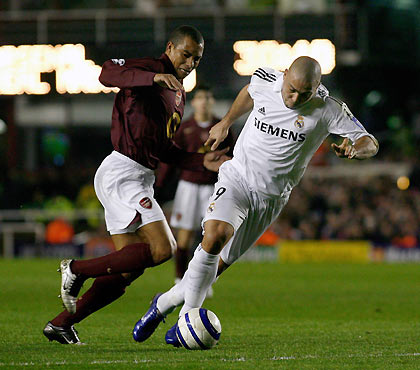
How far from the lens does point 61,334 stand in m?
6.95

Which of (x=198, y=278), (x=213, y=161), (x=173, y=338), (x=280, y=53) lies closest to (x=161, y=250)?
(x=198, y=278)

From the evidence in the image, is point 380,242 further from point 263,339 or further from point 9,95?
point 263,339

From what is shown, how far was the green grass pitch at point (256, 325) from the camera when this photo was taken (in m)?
6.13

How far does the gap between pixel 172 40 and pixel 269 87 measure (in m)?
0.82

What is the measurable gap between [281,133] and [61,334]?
2.18 metres

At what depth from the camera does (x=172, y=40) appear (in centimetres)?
726

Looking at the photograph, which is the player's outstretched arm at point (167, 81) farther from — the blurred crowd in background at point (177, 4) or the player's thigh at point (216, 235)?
the blurred crowd in background at point (177, 4)

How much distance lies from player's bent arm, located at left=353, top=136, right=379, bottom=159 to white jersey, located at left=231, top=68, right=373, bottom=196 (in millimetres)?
120

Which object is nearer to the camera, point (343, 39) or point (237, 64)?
point (237, 64)

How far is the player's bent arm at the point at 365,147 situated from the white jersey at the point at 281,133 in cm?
12

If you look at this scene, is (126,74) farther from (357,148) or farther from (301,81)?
(357,148)

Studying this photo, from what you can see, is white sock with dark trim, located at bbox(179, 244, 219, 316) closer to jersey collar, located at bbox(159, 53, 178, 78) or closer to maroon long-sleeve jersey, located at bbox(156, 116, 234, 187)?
jersey collar, located at bbox(159, 53, 178, 78)

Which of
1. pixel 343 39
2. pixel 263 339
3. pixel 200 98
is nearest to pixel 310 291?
pixel 200 98

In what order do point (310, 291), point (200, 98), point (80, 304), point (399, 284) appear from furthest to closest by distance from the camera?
point (399, 284) → point (310, 291) → point (200, 98) → point (80, 304)
